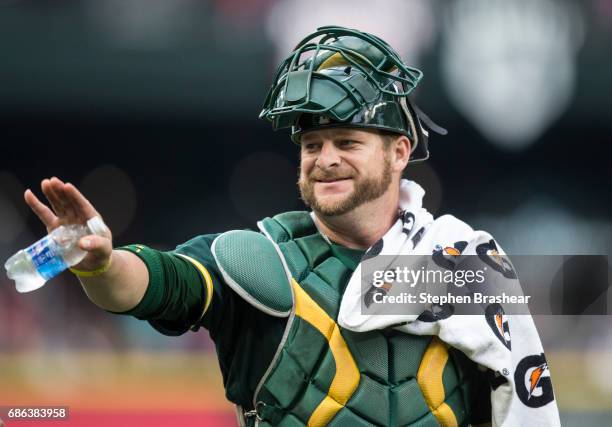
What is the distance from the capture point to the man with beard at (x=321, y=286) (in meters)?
2.13

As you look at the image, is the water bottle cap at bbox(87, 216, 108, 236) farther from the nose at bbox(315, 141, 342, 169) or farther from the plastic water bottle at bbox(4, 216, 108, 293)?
the nose at bbox(315, 141, 342, 169)

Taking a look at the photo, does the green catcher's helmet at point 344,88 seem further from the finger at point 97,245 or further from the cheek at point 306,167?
the finger at point 97,245

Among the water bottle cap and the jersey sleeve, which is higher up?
the water bottle cap

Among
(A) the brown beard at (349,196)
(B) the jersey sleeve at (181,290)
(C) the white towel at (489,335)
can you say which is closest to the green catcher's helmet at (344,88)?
(A) the brown beard at (349,196)

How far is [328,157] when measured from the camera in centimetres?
227

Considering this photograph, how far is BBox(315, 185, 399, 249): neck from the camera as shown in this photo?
2332mm

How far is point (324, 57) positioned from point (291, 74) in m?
0.13

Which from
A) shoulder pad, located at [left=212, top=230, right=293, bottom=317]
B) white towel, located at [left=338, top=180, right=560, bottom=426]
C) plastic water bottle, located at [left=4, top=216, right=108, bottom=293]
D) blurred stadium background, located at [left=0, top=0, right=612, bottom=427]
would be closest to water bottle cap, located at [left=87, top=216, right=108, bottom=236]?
plastic water bottle, located at [left=4, top=216, right=108, bottom=293]

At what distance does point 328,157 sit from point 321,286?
33 centimetres

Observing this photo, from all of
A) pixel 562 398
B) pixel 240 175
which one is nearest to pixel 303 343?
pixel 562 398

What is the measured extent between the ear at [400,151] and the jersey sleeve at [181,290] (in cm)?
57

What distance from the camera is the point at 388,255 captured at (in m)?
2.27

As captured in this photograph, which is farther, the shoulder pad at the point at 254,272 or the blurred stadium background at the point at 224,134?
the blurred stadium background at the point at 224,134

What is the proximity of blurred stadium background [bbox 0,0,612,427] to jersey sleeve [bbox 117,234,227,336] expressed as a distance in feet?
15.6
